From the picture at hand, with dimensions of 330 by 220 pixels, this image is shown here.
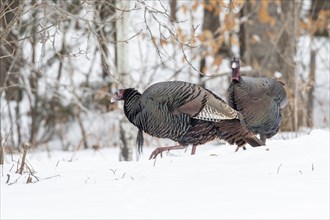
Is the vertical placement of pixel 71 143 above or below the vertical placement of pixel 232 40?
below

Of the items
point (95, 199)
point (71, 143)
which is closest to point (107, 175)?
point (95, 199)

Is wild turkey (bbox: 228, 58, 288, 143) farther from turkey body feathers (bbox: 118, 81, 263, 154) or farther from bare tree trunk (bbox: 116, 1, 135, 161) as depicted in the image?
bare tree trunk (bbox: 116, 1, 135, 161)

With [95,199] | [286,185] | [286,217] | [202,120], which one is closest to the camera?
[286,217]

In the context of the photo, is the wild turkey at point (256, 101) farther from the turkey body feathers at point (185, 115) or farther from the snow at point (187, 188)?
the snow at point (187, 188)

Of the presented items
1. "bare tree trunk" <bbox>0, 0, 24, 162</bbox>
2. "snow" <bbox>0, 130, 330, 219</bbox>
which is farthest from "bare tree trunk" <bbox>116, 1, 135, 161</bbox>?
"snow" <bbox>0, 130, 330, 219</bbox>

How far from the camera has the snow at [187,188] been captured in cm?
403

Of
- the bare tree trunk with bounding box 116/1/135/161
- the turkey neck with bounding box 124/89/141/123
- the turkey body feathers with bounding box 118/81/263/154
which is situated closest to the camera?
the turkey body feathers with bounding box 118/81/263/154

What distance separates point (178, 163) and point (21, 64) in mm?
7323

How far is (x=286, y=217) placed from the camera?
12.8 ft

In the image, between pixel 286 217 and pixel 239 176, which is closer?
pixel 286 217

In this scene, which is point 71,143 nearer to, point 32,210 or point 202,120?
point 202,120

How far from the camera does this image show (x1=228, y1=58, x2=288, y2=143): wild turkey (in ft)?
21.9

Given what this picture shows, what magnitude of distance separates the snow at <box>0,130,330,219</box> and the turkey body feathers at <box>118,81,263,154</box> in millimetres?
286

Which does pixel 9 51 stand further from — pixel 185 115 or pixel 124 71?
pixel 185 115
